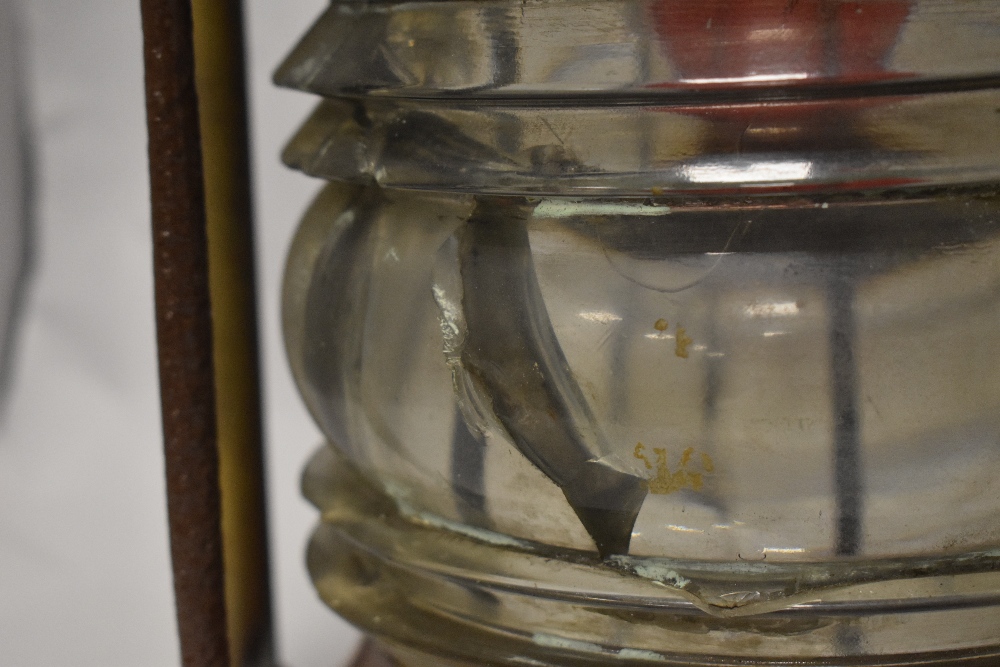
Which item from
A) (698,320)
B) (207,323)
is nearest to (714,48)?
(698,320)

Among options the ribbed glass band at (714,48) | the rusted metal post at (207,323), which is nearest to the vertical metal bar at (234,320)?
the rusted metal post at (207,323)

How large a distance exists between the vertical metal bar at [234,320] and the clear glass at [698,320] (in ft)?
0.23

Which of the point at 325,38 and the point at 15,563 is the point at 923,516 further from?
the point at 15,563

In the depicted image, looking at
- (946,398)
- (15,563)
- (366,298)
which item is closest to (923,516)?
(946,398)

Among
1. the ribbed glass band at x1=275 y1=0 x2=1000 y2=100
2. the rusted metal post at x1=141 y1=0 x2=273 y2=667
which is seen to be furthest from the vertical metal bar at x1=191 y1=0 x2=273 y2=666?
the ribbed glass band at x1=275 y1=0 x2=1000 y2=100

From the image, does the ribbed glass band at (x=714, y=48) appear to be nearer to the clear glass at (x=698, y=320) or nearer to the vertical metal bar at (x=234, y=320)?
the clear glass at (x=698, y=320)

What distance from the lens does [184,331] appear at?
1.35 feet

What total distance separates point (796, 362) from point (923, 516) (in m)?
0.06

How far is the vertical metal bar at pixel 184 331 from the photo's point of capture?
394 millimetres

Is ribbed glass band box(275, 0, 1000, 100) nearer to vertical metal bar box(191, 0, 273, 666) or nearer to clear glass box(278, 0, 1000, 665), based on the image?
clear glass box(278, 0, 1000, 665)

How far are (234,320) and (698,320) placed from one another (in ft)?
0.62

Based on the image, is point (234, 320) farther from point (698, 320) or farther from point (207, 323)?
point (698, 320)

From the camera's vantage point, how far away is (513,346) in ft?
1.13

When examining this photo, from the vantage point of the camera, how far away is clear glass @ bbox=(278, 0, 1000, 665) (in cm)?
32
